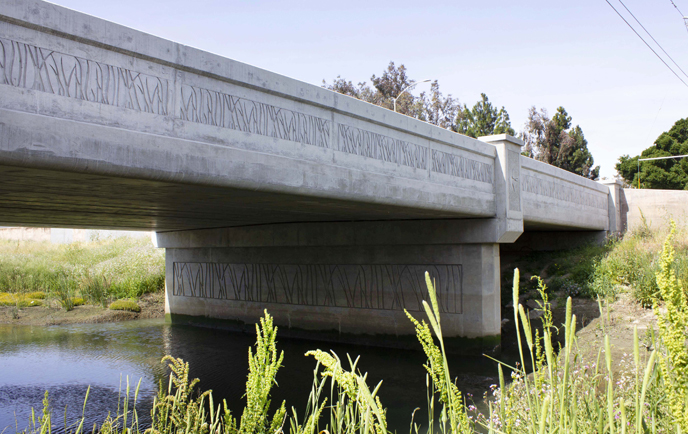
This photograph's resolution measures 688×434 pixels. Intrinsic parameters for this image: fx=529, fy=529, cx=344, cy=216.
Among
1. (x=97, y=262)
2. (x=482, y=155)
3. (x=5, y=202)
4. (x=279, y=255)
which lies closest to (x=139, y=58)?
(x=5, y=202)

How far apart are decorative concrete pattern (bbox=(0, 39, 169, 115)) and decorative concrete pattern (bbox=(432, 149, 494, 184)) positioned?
596 cm

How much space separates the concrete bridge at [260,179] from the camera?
5.20m

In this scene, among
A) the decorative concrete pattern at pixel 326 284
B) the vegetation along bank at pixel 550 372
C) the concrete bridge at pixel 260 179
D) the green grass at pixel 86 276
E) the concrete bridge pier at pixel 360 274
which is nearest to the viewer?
the vegetation along bank at pixel 550 372

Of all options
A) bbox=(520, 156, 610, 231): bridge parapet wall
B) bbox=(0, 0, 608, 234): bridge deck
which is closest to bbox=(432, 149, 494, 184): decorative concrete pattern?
bbox=(0, 0, 608, 234): bridge deck

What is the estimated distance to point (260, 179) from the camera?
22.6ft

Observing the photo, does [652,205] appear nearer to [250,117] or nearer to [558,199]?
[558,199]

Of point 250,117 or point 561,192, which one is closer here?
point 250,117

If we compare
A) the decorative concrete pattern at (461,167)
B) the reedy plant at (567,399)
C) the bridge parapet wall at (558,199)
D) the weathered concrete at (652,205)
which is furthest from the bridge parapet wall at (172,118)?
the weathered concrete at (652,205)

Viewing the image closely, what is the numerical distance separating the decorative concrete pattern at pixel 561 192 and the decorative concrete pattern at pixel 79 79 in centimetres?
1010

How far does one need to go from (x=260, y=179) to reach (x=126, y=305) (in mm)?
14741

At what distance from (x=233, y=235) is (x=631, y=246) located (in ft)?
40.2

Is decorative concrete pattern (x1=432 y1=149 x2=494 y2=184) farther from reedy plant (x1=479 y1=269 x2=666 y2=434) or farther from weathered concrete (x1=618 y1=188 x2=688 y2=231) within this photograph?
weathered concrete (x1=618 y1=188 x2=688 y2=231)

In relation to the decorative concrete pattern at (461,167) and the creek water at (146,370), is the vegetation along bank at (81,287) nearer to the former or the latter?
the creek water at (146,370)

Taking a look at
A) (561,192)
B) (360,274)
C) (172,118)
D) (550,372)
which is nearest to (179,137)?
(172,118)
